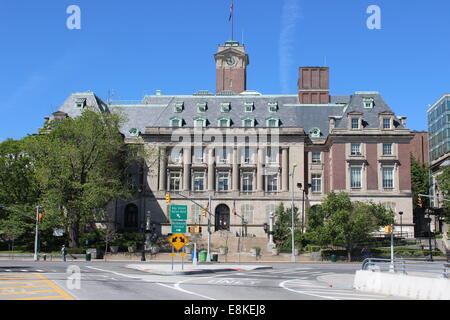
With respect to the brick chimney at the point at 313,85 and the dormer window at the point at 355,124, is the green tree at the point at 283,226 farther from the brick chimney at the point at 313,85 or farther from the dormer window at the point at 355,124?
the brick chimney at the point at 313,85

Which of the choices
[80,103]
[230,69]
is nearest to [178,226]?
[80,103]

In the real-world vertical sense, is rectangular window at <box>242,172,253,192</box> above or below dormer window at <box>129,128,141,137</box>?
below

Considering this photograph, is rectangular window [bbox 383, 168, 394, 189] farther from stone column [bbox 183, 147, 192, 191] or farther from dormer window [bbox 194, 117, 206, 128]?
stone column [bbox 183, 147, 192, 191]

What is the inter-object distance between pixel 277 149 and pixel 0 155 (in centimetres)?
3852

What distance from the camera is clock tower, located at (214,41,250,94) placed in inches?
4321

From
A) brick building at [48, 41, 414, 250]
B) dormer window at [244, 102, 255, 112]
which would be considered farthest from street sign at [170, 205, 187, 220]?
dormer window at [244, 102, 255, 112]

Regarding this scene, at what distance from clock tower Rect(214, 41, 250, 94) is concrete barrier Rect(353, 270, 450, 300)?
281 ft

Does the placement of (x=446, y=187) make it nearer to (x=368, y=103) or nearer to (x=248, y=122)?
(x=368, y=103)

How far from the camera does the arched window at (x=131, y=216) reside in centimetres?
8531

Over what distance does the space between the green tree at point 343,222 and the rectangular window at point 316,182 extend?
1835 centimetres

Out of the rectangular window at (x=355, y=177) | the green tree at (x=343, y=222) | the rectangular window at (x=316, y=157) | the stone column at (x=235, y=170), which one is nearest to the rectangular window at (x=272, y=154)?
the stone column at (x=235, y=170)

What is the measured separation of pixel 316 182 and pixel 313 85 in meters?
19.2

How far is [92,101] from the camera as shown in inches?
3533
